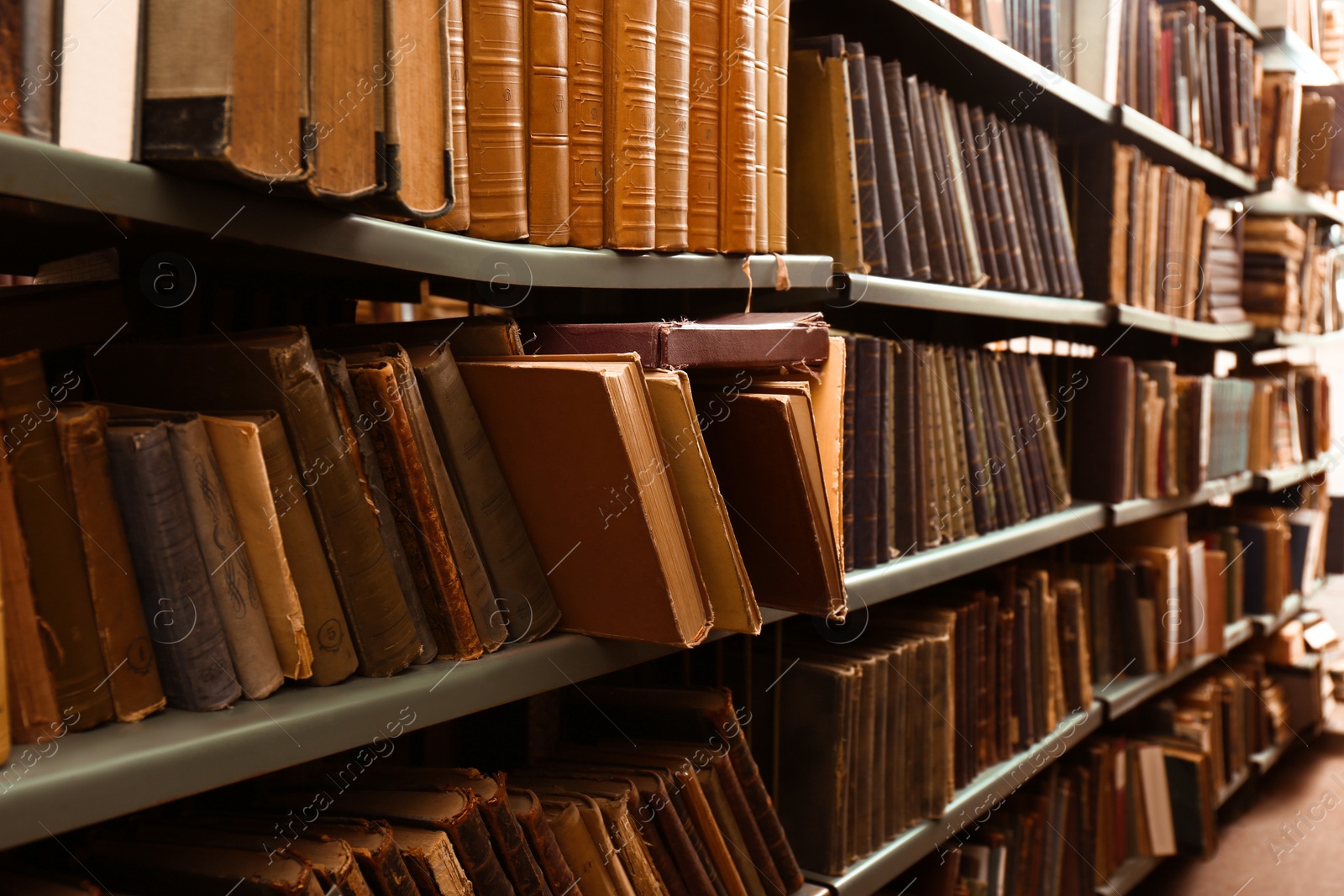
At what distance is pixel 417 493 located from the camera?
75 centimetres

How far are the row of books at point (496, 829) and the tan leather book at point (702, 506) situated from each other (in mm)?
212

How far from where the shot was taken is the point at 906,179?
4.59 ft

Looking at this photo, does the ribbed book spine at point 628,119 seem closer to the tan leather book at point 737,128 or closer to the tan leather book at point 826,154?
the tan leather book at point 737,128

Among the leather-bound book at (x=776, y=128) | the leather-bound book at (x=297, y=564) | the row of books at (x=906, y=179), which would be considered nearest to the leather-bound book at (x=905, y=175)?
the row of books at (x=906, y=179)

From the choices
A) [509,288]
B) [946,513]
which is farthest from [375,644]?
[946,513]

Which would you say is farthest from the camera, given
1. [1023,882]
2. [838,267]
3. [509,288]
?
[1023,882]

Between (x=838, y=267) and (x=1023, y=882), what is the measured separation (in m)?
1.31

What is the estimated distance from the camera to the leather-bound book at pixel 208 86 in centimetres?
59

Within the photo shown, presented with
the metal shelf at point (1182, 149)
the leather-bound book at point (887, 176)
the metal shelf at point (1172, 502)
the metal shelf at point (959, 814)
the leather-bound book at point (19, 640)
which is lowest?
the metal shelf at point (959, 814)

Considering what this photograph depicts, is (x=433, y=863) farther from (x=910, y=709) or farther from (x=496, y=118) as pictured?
(x=910, y=709)

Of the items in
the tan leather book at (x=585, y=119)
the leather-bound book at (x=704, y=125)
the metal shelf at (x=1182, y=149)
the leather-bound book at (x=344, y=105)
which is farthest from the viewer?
the metal shelf at (x=1182, y=149)

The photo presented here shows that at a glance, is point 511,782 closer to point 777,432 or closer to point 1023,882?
point 777,432

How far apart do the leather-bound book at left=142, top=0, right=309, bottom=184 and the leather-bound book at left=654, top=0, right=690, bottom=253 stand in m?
0.43

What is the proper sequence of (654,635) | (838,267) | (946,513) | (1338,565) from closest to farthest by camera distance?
(654,635) < (838,267) < (946,513) < (1338,565)
